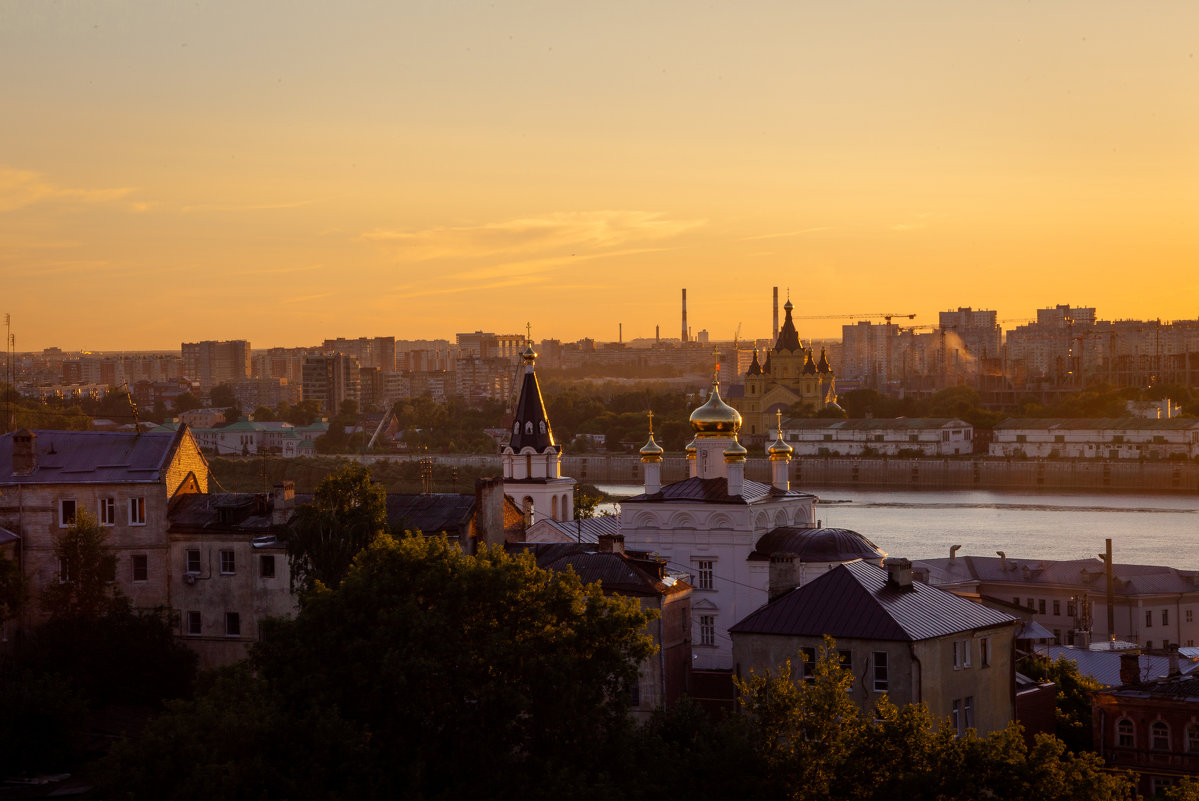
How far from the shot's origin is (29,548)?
22.8m

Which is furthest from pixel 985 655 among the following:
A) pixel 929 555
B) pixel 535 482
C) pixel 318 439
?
pixel 318 439

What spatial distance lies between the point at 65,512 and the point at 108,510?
563 mm

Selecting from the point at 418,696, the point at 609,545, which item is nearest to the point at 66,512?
the point at 609,545

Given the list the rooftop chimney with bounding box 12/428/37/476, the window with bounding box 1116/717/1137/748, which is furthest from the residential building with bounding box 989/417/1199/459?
the rooftop chimney with bounding box 12/428/37/476

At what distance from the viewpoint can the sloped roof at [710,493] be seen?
2475cm

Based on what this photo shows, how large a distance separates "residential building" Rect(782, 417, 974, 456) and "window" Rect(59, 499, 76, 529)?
73.7 meters

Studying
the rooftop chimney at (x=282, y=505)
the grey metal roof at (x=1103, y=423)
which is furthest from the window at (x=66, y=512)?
the grey metal roof at (x=1103, y=423)

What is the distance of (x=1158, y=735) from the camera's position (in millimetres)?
20953

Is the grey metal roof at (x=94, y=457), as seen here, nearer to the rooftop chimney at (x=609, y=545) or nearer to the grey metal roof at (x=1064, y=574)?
the rooftop chimney at (x=609, y=545)

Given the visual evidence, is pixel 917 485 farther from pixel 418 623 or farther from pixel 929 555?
pixel 418 623

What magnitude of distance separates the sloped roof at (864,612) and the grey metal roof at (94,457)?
29.8ft

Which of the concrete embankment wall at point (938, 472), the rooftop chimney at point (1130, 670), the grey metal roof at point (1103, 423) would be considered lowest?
the concrete embankment wall at point (938, 472)

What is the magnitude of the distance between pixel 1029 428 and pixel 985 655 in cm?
7682

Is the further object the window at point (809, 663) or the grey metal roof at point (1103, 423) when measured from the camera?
the grey metal roof at point (1103, 423)
